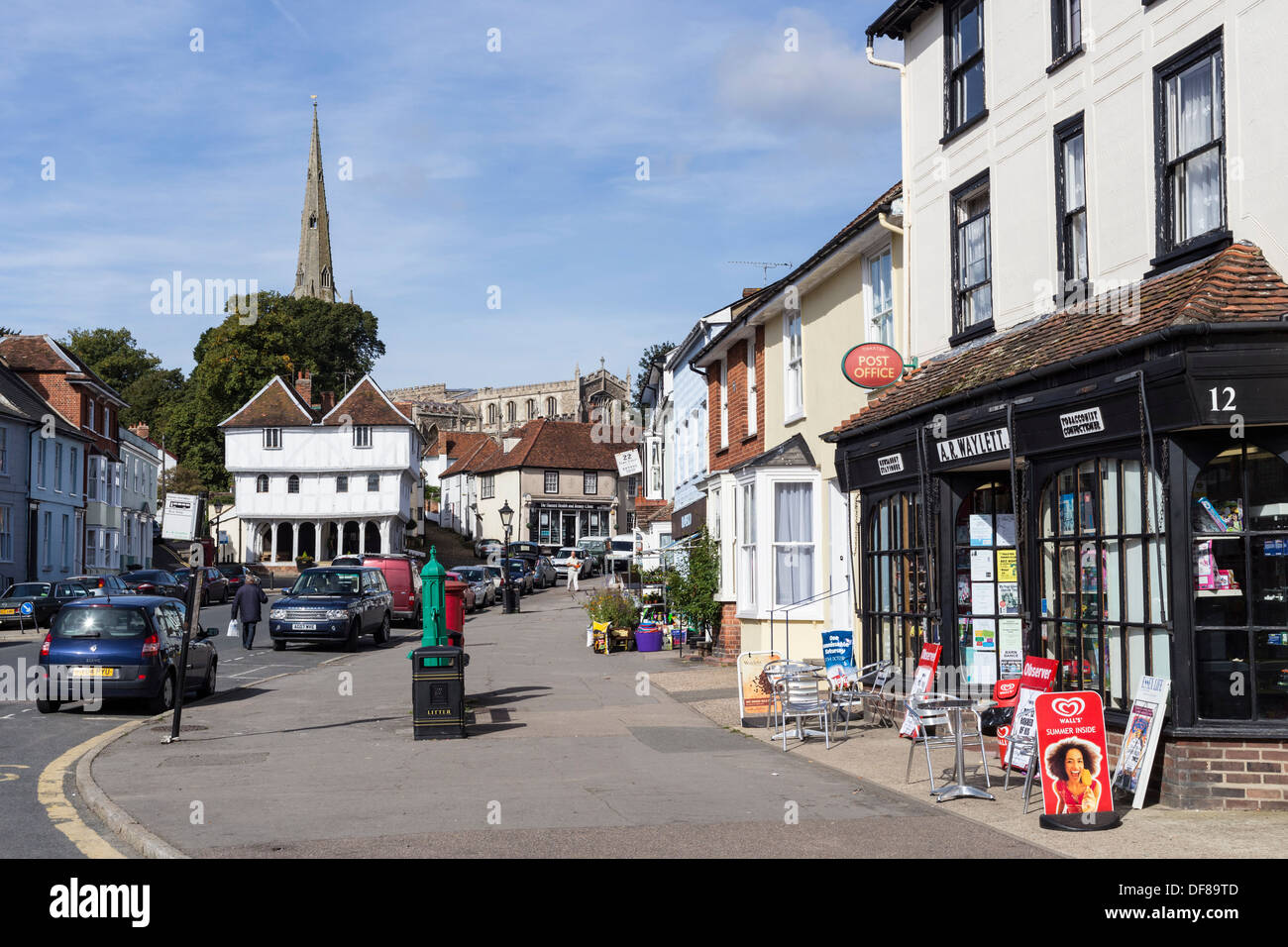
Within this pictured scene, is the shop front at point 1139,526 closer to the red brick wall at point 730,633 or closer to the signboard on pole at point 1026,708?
the signboard on pole at point 1026,708

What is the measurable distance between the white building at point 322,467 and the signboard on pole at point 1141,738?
216ft

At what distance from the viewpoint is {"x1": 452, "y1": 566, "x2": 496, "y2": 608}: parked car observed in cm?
4706

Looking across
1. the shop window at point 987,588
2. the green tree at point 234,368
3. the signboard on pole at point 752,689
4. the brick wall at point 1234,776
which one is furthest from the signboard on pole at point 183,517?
the green tree at point 234,368

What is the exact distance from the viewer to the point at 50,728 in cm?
1574

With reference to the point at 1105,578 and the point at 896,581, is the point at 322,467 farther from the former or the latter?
the point at 1105,578

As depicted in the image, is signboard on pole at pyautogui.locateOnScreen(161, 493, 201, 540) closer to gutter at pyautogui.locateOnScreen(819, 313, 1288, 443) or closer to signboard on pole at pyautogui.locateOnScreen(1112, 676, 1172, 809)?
gutter at pyautogui.locateOnScreen(819, 313, 1288, 443)

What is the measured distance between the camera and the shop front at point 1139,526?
369 inches

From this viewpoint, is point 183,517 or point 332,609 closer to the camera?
point 332,609

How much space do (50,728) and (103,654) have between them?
149 cm

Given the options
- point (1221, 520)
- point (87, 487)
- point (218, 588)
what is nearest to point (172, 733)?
point (1221, 520)

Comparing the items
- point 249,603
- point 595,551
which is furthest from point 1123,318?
point 595,551
